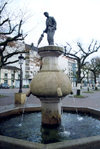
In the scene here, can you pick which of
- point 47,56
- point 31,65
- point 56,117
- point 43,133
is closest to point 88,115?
point 56,117

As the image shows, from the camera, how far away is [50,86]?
5211mm

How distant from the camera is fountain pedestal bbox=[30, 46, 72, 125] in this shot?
206 inches

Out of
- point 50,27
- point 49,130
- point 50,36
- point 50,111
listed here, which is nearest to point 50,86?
point 50,111

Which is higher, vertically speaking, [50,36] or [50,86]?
[50,36]

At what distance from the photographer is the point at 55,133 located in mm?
5020

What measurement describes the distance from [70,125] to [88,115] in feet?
6.33

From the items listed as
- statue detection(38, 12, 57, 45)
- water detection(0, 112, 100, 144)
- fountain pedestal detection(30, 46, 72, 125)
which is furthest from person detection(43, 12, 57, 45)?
water detection(0, 112, 100, 144)

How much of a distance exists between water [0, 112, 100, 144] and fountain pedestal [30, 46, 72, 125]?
46 centimetres

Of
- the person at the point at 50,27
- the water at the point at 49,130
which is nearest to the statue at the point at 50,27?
the person at the point at 50,27

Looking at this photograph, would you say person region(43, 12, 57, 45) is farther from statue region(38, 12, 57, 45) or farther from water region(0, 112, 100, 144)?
water region(0, 112, 100, 144)

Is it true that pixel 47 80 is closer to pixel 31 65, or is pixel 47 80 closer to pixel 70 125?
pixel 70 125

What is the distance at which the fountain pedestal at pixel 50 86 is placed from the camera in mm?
5223

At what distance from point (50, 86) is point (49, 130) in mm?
1572

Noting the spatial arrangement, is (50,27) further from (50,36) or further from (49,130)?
(49,130)
